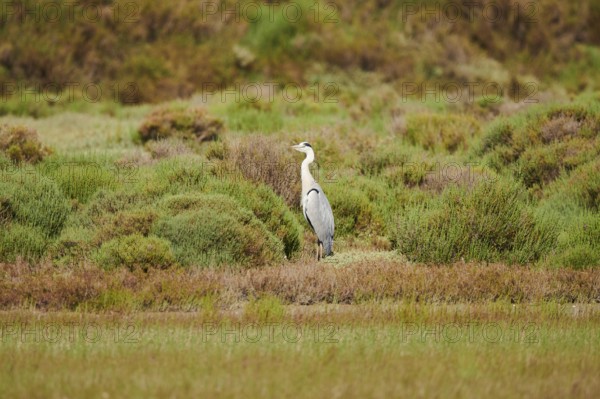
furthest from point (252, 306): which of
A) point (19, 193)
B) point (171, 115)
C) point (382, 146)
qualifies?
point (171, 115)

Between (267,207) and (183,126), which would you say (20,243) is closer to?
(267,207)

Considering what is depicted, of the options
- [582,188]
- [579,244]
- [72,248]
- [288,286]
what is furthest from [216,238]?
[582,188]

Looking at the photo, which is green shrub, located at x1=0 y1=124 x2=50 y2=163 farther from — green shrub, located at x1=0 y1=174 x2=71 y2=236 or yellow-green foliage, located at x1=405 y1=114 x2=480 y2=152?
yellow-green foliage, located at x1=405 y1=114 x2=480 y2=152

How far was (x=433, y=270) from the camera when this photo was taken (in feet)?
40.7

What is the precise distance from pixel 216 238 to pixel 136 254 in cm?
110

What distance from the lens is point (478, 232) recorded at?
13859 mm

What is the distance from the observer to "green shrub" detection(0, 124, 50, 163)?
18.9m

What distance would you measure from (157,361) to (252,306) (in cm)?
251

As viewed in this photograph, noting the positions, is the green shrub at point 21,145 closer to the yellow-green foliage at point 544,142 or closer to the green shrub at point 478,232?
the green shrub at point 478,232

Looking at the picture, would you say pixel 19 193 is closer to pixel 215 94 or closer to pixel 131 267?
pixel 131 267

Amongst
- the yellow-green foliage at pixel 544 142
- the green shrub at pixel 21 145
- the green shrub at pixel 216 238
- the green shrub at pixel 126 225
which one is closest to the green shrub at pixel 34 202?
the green shrub at pixel 126 225

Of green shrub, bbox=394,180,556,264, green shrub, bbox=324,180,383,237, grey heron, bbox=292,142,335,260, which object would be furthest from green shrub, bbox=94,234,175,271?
green shrub, bbox=324,180,383,237

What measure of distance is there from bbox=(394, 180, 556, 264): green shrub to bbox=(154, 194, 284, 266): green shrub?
81.0 inches

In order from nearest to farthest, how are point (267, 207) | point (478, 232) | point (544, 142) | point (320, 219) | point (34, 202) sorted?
point (320, 219) → point (478, 232) → point (34, 202) → point (267, 207) → point (544, 142)
